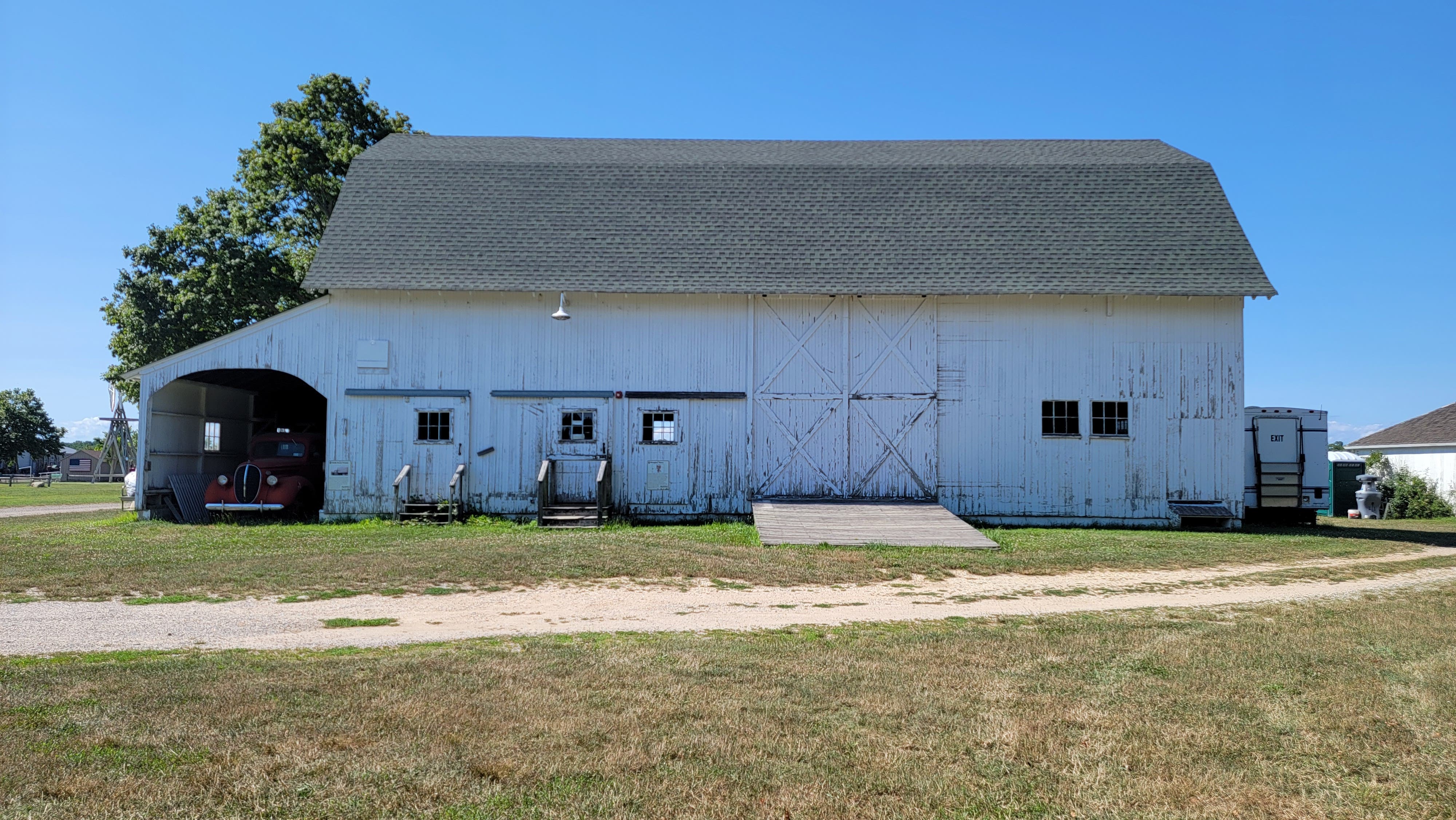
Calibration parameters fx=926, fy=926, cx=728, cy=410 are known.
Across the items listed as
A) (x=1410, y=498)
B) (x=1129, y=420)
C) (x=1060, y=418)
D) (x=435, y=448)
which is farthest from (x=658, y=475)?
(x=1410, y=498)

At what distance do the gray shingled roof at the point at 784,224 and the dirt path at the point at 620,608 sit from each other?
9976 mm

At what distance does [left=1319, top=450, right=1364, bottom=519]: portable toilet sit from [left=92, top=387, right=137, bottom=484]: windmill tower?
130ft

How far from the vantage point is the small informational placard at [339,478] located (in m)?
21.8

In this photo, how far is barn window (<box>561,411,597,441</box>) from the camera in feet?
71.9

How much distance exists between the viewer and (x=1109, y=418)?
2177 centimetres

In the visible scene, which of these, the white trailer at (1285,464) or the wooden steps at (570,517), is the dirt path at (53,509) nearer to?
the wooden steps at (570,517)

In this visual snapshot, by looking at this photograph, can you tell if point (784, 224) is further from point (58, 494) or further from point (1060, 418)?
point (58, 494)

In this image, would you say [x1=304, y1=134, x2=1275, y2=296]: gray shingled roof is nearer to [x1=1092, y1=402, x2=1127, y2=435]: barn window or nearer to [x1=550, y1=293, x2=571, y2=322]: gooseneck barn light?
[x1=550, y1=293, x2=571, y2=322]: gooseneck barn light

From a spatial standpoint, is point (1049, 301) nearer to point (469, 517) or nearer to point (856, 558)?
point (856, 558)

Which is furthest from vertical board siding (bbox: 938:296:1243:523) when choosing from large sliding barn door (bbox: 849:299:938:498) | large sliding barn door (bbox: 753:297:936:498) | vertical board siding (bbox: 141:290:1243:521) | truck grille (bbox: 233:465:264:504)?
truck grille (bbox: 233:465:264:504)

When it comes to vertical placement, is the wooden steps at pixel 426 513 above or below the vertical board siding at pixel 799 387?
below

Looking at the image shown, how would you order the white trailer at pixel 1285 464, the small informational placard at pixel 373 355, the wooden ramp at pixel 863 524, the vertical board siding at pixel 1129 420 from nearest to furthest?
the wooden ramp at pixel 863 524 < the vertical board siding at pixel 1129 420 < the small informational placard at pixel 373 355 < the white trailer at pixel 1285 464

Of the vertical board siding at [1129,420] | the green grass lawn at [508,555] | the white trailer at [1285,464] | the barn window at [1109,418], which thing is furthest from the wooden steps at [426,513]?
the white trailer at [1285,464]

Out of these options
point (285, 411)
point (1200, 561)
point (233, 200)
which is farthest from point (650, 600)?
point (233, 200)
